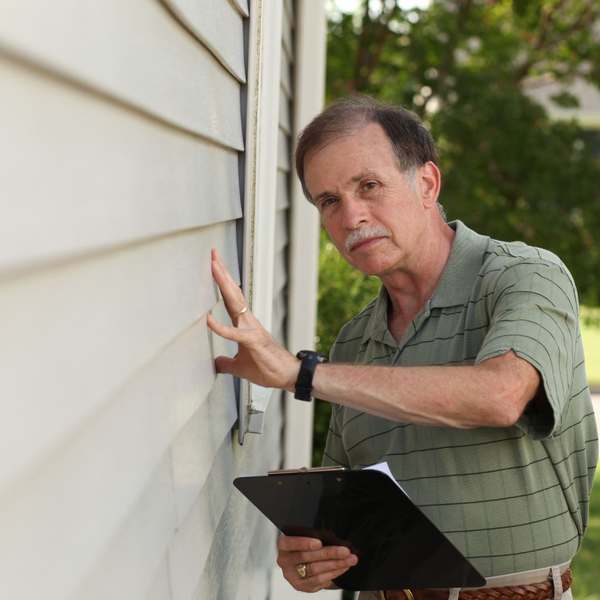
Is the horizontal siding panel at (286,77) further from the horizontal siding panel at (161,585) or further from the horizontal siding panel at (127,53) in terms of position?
the horizontal siding panel at (161,585)

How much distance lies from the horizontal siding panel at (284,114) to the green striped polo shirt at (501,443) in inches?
70.7

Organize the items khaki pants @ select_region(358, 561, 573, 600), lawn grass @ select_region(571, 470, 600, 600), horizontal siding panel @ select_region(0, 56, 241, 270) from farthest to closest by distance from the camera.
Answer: lawn grass @ select_region(571, 470, 600, 600), khaki pants @ select_region(358, 561, 573, 600), horizontal siding panel @ select_region(0, 56, 241, 270)

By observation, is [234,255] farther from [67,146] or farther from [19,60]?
[19,60]

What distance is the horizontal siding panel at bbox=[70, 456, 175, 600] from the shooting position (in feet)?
3.43

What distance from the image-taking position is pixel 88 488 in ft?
3.23

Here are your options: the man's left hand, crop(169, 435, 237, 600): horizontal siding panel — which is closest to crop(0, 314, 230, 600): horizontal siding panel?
crop(169, 435, 237, 600): horizontal siding panel

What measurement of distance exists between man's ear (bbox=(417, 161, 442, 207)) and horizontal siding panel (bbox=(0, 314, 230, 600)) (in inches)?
43.7

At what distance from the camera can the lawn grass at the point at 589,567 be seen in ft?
21.8

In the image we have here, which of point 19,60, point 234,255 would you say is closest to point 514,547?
point 234,255

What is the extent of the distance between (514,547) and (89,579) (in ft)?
4.53

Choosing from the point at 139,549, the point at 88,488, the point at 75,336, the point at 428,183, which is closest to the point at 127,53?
the point at 75,336

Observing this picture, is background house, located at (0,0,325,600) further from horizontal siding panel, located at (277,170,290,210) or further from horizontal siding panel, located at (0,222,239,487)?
horizontal siding panel, located at (277,170,290,210)

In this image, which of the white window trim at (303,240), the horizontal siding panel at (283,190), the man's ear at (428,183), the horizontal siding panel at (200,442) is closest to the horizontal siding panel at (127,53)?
the horizontal siding panel at (200,442)

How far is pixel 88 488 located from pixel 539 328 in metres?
1.14
